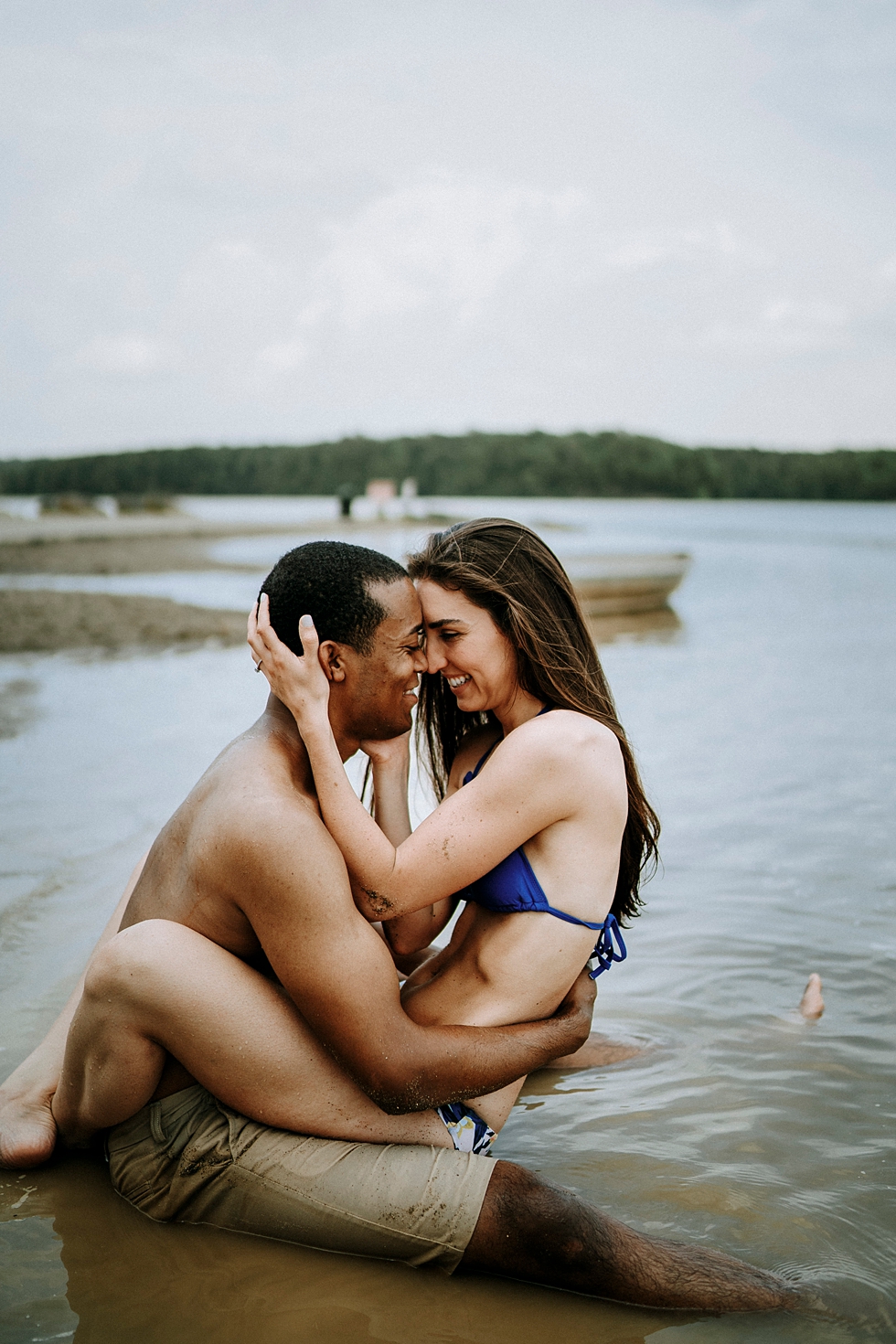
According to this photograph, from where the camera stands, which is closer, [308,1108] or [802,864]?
[308,1108]

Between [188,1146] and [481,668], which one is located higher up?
[481,668]

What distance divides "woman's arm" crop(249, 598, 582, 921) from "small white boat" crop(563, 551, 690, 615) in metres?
16.0

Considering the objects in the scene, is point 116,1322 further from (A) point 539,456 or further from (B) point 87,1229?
(A) point 539,456

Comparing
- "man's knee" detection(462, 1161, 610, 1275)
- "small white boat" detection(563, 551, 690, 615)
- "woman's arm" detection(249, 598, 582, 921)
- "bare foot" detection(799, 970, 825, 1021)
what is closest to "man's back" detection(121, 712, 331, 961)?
"woman's arm" detection(249, 598, 582, 921)

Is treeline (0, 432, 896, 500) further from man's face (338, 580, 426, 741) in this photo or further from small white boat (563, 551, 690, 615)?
man's face (338, 580, 426, 741)

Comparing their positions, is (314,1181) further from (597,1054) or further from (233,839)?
(597,1054)

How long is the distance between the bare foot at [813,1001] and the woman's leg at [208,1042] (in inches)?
95.3

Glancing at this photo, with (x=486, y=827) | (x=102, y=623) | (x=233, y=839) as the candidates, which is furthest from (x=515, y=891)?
(x=102, y=623)

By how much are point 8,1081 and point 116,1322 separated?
1.04 metres

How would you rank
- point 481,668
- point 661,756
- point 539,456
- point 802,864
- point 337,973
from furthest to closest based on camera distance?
point 539,456
point 661,756
point 802,864
point 481,668
point 337,973

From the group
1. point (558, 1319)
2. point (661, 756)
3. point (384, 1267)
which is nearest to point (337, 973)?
point (384, 1267)

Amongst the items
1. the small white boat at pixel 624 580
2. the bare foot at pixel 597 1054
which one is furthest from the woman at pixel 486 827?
the small white boat at pixel 624 580

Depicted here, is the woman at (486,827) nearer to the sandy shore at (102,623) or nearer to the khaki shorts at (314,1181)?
the khaki shorts at (314,1181)

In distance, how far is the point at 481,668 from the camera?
3.43m
